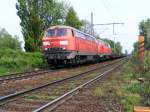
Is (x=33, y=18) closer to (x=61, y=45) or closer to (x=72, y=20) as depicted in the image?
(x=61, y=45)

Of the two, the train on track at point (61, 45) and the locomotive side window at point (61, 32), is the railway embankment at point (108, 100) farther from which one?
the locomotive side window at point (61, 32)

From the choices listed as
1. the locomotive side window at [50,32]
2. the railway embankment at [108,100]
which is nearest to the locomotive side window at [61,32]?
the locomotive side window at [50,32]

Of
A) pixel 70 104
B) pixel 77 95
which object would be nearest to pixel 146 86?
pixel 77 95

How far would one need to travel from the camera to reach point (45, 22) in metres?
41.8

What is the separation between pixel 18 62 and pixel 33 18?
11494mm

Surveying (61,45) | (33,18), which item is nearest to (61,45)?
(61,45)

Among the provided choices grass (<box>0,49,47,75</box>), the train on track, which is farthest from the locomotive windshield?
grass (<box>0,49,47,75</box>)

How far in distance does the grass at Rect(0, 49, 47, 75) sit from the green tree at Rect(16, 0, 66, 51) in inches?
230

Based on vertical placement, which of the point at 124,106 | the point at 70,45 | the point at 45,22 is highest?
the point at 45,22

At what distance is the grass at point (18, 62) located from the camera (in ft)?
92.2

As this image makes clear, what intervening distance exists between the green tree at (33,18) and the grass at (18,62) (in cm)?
584

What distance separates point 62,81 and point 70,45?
11.2m

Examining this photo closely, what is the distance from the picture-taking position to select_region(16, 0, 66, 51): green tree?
132 feet

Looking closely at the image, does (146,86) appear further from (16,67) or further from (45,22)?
(45,22)
